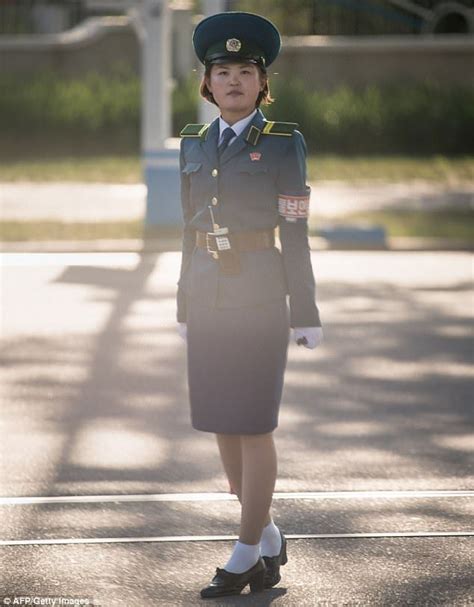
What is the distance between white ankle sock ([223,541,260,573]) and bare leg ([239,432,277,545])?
33mm

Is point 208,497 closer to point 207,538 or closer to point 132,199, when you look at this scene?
point 207,538

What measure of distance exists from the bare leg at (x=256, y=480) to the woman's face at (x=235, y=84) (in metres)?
1.07

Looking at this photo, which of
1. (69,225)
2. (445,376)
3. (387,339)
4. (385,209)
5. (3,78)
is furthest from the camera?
(3,78)

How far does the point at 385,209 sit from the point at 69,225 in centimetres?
432

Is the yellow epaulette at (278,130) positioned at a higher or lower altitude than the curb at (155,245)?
higher

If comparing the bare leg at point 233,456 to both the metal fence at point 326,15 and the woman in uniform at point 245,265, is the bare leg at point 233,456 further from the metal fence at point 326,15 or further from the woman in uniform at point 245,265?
the metal fence at point 326,15

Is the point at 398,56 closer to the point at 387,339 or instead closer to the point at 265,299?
the point at 387,339

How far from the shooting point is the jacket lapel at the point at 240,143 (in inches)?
190

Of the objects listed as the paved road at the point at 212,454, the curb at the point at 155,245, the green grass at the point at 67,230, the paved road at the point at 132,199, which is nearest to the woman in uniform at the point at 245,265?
the paved road at the point at 212,454

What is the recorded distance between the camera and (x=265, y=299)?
4883mm

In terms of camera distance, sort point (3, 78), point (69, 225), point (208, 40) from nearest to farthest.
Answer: point (208, 40), point (69, 225), point (3, 78)

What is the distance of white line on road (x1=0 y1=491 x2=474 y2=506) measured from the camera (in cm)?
614

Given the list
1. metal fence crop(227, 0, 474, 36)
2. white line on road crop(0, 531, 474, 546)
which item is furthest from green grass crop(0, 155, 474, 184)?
white line on road crop(0, 531, 474, 546)

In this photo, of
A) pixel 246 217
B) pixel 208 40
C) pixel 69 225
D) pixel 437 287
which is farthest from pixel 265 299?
pixel 69 225
